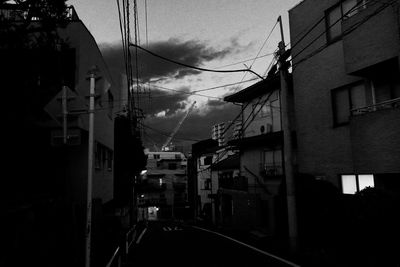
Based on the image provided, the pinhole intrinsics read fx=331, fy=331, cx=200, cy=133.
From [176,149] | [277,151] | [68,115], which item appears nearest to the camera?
[68,115]

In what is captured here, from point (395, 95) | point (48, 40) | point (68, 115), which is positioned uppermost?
point (48, 40)

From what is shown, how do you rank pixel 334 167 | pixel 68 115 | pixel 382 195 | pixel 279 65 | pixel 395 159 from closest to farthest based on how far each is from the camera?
pixel 68 115 < pixel 382 195 < pixel 395 159 < pixel 279 65 < pixel 334 167

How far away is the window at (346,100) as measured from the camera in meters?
12.9

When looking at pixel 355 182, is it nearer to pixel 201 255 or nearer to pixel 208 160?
pixel 201 255

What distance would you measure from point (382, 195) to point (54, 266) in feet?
29.2

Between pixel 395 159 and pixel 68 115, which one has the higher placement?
pixel 68 115

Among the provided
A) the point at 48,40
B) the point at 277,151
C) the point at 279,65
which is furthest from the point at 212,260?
the point at 277,151

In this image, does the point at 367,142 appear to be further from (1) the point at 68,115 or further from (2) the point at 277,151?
(2) the point at 277,151

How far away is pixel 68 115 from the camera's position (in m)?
6.59

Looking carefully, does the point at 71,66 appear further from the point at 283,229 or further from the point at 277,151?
the point at 277,151

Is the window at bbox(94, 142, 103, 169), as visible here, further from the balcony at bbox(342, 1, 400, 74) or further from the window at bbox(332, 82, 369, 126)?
the balcony at bbox(342, 1, 400, 74)

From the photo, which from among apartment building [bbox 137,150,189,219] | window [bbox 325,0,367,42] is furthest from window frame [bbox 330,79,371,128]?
apartment building [bbox 137,150,189,219]

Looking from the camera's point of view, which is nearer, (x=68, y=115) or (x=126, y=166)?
(x=68, y=115)

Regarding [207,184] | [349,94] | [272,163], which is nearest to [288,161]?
[349,94]
